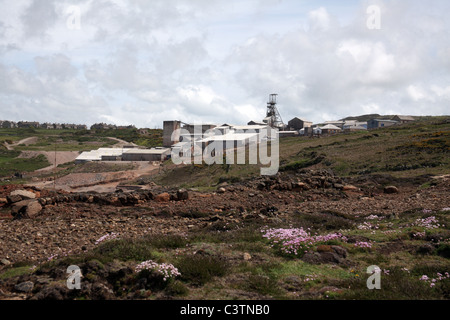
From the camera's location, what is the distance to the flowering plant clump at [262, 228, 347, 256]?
851cm

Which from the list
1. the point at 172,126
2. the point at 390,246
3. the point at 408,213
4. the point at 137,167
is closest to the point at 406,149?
the point at 408,213

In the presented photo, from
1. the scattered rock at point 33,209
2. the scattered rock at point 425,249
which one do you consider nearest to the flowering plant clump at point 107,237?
the scattered rock at point 33,209

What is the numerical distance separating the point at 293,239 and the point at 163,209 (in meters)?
6.65

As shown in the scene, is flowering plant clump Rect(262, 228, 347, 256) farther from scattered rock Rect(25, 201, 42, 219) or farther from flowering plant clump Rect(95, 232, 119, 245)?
scattered rock Rect(25, 201, 42, 219)

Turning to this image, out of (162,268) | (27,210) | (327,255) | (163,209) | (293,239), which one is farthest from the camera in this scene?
(163,209)

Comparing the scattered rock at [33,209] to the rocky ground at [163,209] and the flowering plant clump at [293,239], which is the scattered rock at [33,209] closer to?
the rocky ground at [163,209]

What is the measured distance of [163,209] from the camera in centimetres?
1423

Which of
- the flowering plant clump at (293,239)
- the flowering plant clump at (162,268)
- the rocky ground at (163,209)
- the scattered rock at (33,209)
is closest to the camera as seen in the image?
the flowering plant clump at (162,268)

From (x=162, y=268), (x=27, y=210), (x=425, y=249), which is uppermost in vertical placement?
(x=27, y=210)

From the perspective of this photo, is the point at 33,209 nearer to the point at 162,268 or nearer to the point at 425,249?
the point at 162,268

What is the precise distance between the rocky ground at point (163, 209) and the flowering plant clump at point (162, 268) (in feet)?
3.14

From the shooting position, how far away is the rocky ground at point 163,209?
9.80 m

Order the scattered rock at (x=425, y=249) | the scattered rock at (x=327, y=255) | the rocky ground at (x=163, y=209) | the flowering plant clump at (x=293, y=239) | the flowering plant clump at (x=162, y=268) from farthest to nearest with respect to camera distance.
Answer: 1. the rocky ground at (x=163, y=209)
2. the flowering plant clump at (x=293, y=239)
3. the scattered rock at (x=425, y=249)
4. the scattered rock at (x=327, y=255)
5. the flowering plant clump at (x=162, y=268)

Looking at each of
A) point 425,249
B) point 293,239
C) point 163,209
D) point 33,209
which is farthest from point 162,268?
point 33,209
